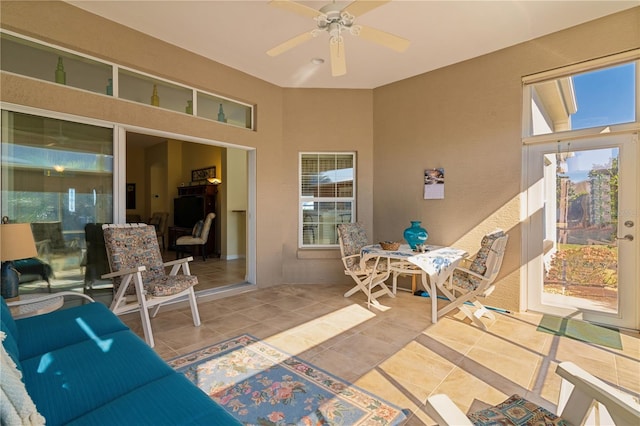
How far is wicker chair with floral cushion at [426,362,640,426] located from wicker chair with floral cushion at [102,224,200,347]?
2.49 metres

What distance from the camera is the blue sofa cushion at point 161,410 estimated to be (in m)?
1.04

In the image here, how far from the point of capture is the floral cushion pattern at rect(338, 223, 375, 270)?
4098mm

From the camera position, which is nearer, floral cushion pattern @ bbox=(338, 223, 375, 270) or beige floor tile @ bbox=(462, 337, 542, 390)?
beige floor tile @ bbox=(462, 337, 542, 390)

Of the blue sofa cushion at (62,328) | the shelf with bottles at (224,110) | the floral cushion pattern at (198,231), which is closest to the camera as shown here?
the blue sofa cushion at (62,328)

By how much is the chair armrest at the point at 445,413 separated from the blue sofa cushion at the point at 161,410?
672 millimetres

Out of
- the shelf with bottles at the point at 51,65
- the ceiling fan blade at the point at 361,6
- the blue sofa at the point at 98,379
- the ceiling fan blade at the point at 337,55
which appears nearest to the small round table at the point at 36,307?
the blue sofa at the point at 98,379

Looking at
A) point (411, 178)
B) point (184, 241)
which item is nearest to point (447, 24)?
point (411, 178)

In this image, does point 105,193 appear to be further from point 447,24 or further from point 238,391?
point 447,24

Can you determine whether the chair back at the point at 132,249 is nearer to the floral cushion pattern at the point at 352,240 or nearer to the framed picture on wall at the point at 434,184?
the floral cushion pattern at the point at 352,240

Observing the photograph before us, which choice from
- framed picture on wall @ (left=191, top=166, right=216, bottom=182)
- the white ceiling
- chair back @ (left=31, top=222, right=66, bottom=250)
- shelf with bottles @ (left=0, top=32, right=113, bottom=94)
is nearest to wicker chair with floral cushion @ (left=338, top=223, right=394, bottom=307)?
the white ceiling

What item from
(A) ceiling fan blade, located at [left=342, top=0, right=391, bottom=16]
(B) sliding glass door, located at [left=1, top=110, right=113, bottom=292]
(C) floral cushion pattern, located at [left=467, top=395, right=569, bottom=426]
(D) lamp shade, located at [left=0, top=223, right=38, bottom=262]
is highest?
(A) ceiling fan blade, located at [left=342, top=0, right=391, bottom=16]

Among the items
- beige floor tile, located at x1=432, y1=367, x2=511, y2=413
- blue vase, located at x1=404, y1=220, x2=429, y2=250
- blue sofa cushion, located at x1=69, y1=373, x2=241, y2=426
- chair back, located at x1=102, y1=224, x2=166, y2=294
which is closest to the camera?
blue sofa cushion, located at x1=69, y1=373, x2=241, y2=426

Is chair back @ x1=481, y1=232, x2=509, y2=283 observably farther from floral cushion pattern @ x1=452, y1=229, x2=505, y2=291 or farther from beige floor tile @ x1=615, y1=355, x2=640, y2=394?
beige floor tile @ x1=615, y1=355, x2=640, y2=394

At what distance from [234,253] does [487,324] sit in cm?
543
